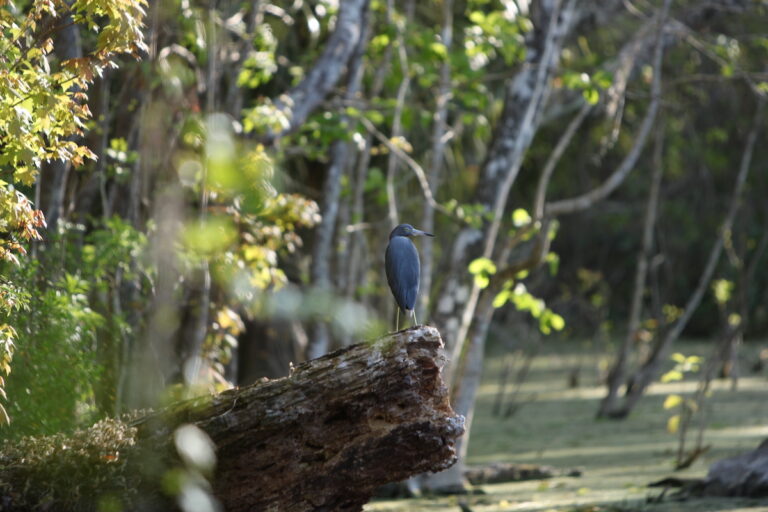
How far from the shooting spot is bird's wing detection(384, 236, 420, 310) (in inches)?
187

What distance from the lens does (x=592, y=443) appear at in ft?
29.4

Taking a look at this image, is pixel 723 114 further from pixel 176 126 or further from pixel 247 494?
pixel 247 494

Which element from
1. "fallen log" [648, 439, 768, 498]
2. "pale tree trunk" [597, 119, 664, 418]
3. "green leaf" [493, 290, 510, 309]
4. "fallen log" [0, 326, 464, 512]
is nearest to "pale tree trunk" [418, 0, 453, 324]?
"green leaf" [493, 290, 510, 309]

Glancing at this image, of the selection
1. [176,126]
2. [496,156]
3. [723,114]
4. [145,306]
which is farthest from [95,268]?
[723,114]

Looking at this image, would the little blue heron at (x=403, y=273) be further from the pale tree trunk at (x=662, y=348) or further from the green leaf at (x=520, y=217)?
the pale tree trunk at (x=662, y=348)

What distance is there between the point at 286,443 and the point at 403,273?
1.03 meters

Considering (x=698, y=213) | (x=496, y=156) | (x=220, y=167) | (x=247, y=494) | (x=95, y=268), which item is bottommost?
(x=247, y=494)

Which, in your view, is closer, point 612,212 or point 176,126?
point 176,126

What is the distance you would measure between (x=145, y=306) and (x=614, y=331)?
1240 centimetres

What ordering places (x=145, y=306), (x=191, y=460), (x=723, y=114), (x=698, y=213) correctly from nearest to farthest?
(x=191, y=460) → (x=145, y=306) → (x=723, y=114) → (x=698, y=213)

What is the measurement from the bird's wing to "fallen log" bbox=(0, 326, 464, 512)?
0.64 m

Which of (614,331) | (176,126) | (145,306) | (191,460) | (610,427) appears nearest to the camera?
(191,460)

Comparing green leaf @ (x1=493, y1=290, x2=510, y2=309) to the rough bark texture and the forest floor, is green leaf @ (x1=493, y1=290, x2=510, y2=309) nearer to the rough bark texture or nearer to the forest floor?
the forest floor

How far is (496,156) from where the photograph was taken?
7.58 meters
